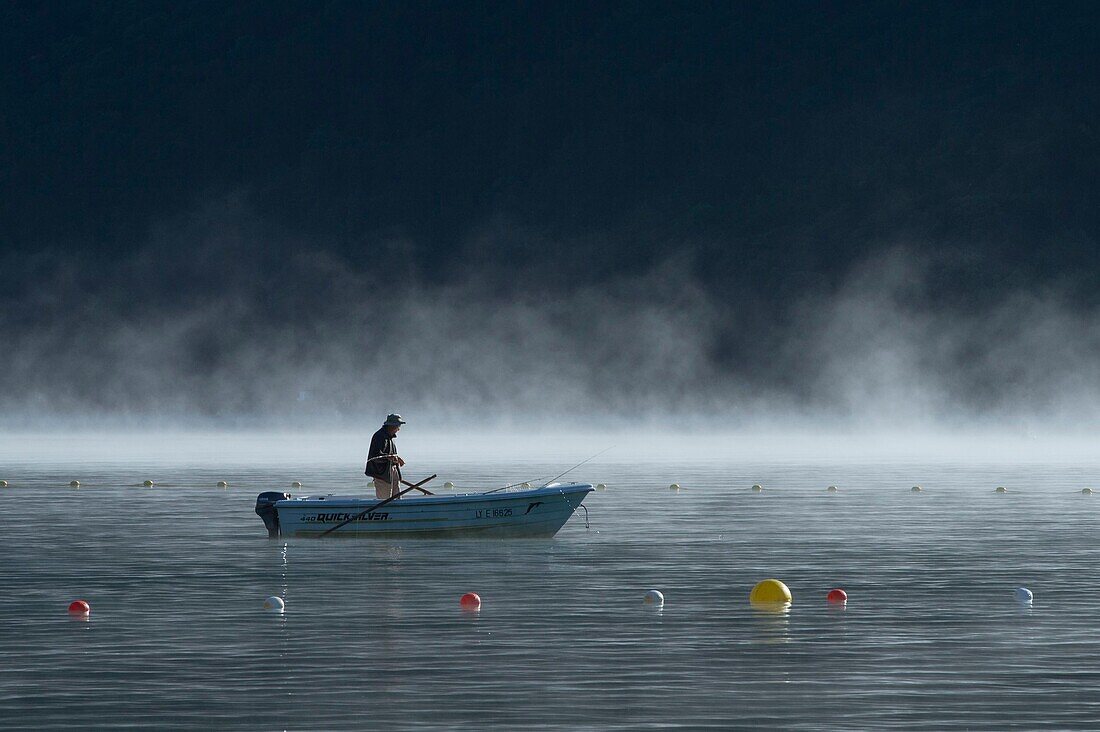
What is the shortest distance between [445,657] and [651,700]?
3.74m

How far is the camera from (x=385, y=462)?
4069 cm

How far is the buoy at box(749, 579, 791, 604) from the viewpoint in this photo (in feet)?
90.5

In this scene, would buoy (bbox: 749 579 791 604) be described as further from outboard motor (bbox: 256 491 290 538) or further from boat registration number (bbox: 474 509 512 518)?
outboard motor (bbox: 256 491 290 538)

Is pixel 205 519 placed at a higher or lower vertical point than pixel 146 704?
higher

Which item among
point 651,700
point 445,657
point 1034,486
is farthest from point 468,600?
point 1034,486

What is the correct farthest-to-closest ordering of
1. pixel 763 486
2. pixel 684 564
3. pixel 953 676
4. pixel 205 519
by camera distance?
pixel 763 486
pixel 205 519
pixel 684 564
pixel 953 676

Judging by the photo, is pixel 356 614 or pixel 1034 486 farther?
pixel 1034 486

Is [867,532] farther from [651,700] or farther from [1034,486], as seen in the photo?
[1034,486]

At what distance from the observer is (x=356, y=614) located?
26.7m

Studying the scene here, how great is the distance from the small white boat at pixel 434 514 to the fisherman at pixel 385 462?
63cm

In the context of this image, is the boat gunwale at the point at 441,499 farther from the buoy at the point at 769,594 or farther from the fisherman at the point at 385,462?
the buoy at the point at 769,594

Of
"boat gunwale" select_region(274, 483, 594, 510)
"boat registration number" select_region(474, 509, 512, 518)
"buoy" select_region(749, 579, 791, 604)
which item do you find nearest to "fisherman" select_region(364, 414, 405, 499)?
"boat gunwale" select_region(274, 483, 594, 510)

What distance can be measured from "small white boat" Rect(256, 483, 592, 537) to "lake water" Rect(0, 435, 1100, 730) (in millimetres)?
618

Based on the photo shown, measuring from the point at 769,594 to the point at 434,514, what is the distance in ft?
45.9
